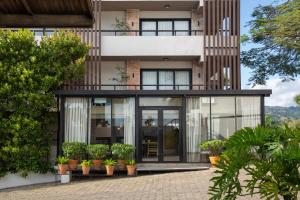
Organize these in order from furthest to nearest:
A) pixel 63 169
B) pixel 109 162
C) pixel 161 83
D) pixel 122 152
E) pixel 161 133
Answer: pixel 161 83 < pixel 161 133 < pixel 122 152 < pixel 109 162 < pixel 63 169

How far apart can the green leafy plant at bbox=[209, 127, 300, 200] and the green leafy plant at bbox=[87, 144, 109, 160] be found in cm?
1543

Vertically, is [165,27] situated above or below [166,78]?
above

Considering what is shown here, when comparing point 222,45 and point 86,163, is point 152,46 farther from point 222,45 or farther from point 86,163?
point 86,163

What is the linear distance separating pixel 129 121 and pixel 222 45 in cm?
625

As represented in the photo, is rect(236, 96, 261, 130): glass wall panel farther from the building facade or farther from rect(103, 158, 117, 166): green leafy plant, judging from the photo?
rect(103, 158, 117, 166): green leafy plant

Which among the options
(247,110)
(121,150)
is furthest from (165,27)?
(121,150)

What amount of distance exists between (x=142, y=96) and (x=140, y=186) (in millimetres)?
6197

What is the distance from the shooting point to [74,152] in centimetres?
2056

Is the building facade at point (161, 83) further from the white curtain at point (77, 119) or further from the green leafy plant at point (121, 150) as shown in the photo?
the green leafy plant at point (121, 150)

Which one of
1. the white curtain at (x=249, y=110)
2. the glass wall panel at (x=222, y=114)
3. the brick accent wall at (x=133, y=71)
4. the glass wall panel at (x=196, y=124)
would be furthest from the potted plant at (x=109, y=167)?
the brick accent wall at (x=133, y=71)

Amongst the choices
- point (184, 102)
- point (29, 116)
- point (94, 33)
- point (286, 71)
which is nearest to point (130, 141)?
point (184, 102)

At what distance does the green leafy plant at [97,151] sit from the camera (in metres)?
20.5

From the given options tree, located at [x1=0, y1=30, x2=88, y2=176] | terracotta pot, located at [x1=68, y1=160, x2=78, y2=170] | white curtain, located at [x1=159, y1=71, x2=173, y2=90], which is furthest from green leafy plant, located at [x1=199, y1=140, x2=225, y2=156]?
tree, located at [x1=0, y1=30, x2=88, y2=176]

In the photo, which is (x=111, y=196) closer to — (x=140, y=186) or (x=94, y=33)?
(x=140, y=186)
